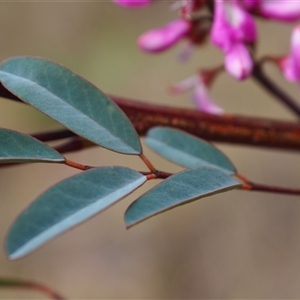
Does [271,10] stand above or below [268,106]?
above

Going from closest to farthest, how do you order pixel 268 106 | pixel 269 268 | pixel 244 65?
pixel 244 65 < pixel 269 268 < pixel 268 106

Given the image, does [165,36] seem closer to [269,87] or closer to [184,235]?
[269,87]

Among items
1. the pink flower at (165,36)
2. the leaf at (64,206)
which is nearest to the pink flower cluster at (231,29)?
the pink flower at (165,36)

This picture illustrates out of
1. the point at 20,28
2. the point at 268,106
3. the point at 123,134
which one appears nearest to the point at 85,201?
the point at 123,134

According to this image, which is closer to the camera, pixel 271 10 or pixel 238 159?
pixel 271 10

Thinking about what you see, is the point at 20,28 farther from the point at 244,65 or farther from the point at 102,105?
the point at 102,105

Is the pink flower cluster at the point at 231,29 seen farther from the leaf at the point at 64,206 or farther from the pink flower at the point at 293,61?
the leaf at the point at 64,206
